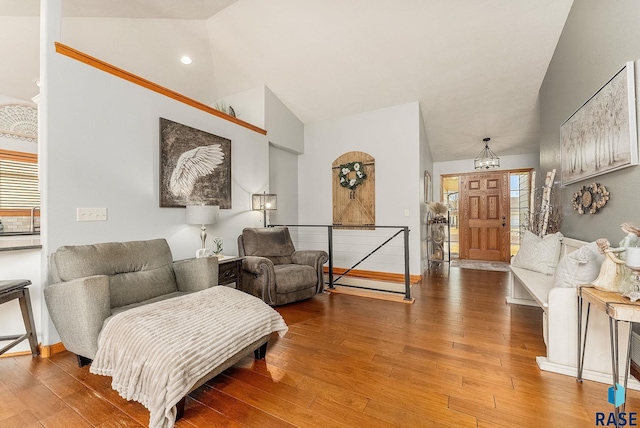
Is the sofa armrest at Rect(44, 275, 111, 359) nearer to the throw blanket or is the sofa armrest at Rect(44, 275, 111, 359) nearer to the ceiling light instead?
the throw blanket

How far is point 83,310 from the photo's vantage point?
1635 mm

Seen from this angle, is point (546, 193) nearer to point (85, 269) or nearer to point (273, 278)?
point (273, 278)

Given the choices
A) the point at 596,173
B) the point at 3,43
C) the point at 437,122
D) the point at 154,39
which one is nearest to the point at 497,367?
the point at 596,173

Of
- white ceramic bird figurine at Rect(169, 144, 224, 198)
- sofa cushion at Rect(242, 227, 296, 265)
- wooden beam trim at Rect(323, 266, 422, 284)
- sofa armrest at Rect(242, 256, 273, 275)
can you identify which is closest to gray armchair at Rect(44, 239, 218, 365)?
sofa armrest at Rect(242, 256, 273, 275)

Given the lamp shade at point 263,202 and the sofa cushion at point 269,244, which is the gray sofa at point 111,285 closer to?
the sofa cushion at point 269,244

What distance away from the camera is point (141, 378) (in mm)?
1312

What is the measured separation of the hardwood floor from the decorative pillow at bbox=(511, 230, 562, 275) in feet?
2.31

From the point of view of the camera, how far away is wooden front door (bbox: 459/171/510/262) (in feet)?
19.3

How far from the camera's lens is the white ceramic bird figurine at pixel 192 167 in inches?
118

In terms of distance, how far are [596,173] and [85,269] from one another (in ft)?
13.5

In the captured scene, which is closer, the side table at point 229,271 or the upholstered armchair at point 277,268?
the side table at point 229,271

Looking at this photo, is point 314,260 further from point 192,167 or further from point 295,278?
point 192,167

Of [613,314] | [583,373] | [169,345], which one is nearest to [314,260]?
[169,345]

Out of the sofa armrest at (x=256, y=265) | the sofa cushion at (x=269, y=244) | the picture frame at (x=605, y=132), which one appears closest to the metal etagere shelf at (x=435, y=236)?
the picture frame at (x=605, y=132)
